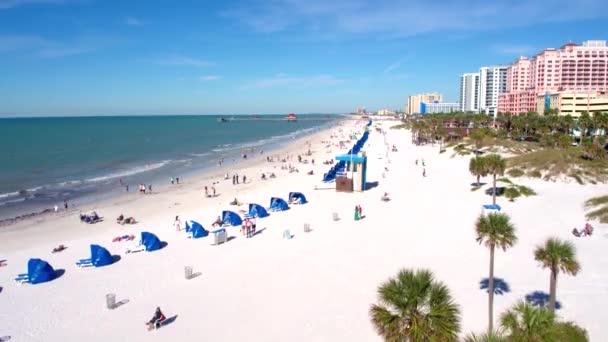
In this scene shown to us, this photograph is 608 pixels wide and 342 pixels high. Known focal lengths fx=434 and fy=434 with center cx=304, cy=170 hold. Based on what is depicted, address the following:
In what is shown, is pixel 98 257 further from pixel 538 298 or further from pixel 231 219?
pixel 538 298

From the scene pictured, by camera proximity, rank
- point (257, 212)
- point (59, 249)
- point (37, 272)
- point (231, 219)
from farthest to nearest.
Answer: point (257, 212)
point (231, 219)
point (59, 249)
point (37, 272)

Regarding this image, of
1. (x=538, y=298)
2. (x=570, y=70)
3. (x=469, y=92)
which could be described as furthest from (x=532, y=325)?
(x=469, y=92)

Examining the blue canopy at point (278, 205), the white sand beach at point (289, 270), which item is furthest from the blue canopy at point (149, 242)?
the blue canopy at point (278, 205)

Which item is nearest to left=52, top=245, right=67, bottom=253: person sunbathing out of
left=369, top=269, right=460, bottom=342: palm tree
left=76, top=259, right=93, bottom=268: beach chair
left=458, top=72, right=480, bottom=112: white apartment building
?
left=76, top=259, right=93, bottom=268: beach chair

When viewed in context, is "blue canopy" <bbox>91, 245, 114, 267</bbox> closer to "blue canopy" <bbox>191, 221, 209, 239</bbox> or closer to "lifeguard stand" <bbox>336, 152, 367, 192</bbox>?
"blue canopy" <bbox>191, 221, 209, 239</bbox>

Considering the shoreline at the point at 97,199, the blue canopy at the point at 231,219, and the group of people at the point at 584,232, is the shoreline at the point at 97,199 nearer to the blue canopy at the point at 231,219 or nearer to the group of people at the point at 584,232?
the blue canopy at the point at 231,219

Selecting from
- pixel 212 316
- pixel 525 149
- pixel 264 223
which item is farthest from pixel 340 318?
pixel 525 149
